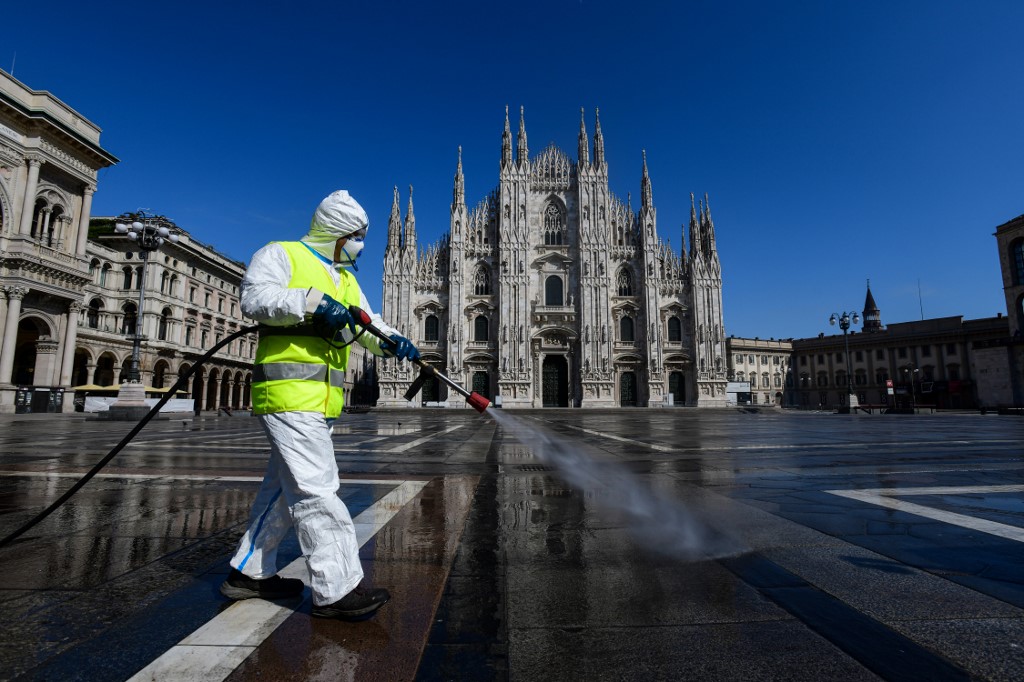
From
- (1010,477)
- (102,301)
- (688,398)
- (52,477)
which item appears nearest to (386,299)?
(102,301)

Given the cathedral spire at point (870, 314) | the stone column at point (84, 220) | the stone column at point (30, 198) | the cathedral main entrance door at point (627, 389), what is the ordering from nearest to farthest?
the stone column at point (30, 198)
the stone column at point (84, 220)
the cathedral main entrance door at point (627, 389)
the cathedral spire at point (870, 314)

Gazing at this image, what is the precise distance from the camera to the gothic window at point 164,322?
35.8m

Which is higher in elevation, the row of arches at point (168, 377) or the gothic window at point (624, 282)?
the gothic window at point (624, 282)

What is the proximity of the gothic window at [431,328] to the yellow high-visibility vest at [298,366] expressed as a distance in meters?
36.8

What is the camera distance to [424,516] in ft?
11.4

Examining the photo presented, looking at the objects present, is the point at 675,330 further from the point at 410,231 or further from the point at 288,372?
the point at 288,372

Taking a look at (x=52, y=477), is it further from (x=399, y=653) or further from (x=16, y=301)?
(x=16, y=301)

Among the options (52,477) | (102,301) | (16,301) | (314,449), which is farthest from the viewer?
(102,301)

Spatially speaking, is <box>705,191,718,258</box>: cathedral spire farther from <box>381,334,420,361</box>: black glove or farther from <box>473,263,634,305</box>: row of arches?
<box>381,334,420,361</box>: black glove

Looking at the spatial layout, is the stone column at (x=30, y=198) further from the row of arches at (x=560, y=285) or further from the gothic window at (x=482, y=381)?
the gothic window at (x=482, y=381)

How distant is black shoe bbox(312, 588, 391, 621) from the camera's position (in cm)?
188

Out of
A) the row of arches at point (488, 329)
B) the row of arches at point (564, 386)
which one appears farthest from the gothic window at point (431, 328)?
the row of arches at point (564, 386)

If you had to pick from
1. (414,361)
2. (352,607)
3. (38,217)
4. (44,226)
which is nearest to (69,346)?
(44,226)

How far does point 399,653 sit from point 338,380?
1.20 meters
